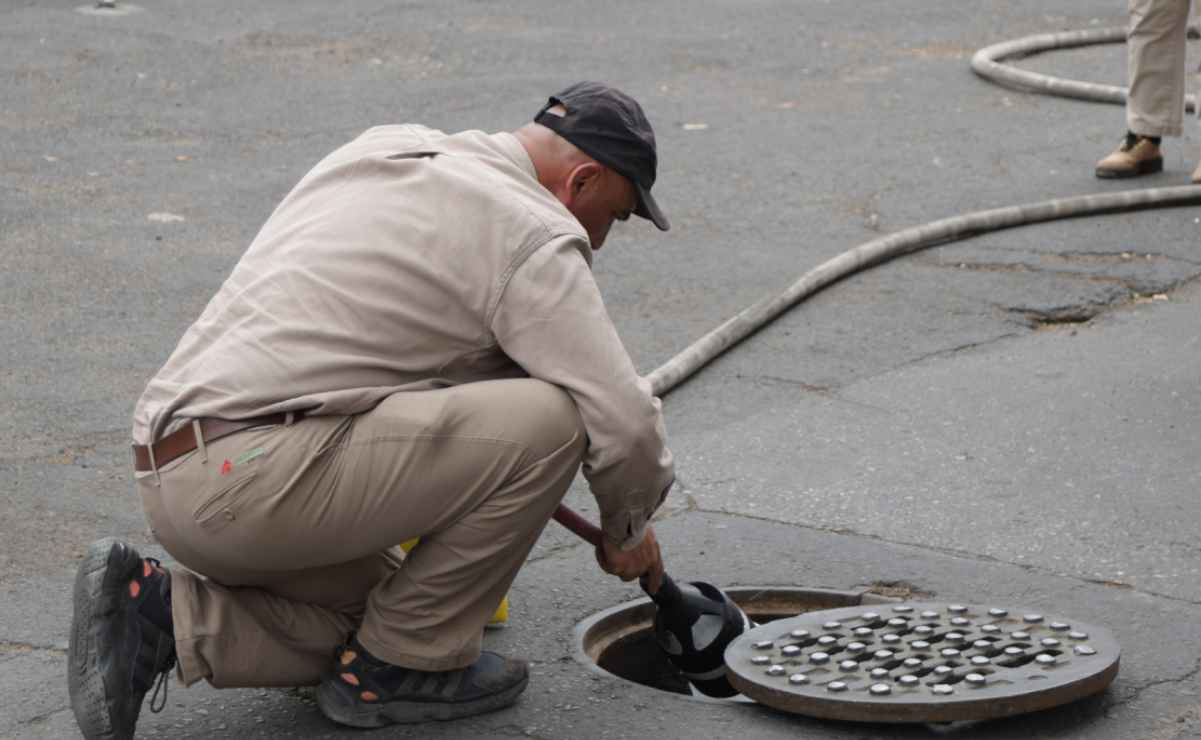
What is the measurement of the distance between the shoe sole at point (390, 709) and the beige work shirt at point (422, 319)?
535 mm

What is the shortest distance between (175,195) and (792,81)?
394cm

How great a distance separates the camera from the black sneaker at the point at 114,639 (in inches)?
131

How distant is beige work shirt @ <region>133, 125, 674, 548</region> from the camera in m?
3.32

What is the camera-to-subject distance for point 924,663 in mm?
3619

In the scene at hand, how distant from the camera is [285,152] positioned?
28.2 ft

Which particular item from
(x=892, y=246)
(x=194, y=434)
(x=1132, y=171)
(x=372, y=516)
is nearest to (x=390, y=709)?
(x=372, y=516)

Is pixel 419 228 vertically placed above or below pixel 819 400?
above

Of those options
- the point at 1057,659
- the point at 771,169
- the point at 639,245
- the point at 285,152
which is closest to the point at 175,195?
the point at 285,152

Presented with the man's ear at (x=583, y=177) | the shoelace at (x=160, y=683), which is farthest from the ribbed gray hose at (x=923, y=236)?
the shoelace at (x=160, y=683)

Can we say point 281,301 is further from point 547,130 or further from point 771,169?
point 771,169

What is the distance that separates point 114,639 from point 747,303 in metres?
3.53

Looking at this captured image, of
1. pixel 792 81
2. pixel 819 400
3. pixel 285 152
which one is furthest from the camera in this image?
pixel 792 81

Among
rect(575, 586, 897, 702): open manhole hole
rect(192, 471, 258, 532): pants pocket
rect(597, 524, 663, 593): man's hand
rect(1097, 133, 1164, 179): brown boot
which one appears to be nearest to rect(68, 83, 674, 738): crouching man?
rect(192, 471, 258, 532): pants pocket

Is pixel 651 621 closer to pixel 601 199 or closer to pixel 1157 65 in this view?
pixel 601 199
